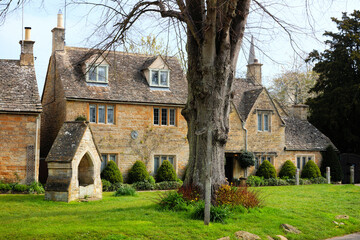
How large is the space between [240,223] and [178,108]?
17.7m

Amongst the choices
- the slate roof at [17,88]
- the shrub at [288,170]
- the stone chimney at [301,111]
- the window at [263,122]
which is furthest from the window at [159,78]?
the stone chimney at [301,111]

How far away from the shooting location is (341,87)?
121 feet

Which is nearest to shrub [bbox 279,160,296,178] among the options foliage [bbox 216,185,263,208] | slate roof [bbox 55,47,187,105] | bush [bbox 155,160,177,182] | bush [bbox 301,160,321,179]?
bush [bbox 301,160,321,179]

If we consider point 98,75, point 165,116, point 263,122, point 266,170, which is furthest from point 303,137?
point 98,75

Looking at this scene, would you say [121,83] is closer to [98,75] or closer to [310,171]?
[98,75]

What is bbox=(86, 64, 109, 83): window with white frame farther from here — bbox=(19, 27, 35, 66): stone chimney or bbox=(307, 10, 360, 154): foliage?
bbox=(307, 10, 360, 154): foliage

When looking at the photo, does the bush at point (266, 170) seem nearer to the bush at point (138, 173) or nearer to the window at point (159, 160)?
the window at point (159, 160)

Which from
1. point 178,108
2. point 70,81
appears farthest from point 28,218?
point 178,108

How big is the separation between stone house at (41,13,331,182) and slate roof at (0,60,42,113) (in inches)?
73.8

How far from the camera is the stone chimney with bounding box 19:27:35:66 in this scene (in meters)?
27.6

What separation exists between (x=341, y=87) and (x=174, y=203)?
1071 inches

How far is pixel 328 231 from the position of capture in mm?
13391

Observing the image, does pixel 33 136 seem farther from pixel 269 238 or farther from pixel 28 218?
pixel 269 238

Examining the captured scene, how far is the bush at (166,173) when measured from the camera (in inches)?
1123
